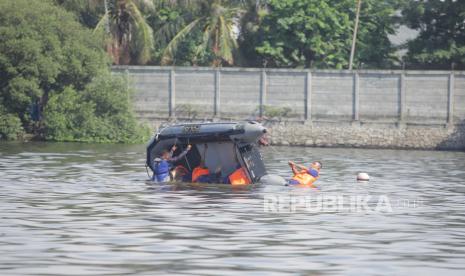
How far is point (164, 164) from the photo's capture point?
95.6 feet

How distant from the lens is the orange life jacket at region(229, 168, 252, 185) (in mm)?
28703

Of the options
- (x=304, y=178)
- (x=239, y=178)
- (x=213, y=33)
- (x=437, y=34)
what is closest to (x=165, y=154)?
(x=239, y=178)

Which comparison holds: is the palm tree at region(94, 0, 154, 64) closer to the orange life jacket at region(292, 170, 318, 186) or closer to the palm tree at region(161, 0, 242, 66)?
the palm tree at region(161, 0, 242, 66)

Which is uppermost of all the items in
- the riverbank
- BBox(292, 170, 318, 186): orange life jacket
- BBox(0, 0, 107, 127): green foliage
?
BBox(0, 0, 107, 127): green foliage

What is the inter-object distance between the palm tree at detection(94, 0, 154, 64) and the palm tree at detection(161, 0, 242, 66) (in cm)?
164

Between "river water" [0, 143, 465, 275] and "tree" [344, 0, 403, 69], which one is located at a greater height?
"tree" [344, 0, 403, 69]

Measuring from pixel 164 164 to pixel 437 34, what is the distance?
31199 mm

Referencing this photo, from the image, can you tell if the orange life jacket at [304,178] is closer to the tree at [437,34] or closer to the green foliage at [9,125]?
the green foliage at [9,125]

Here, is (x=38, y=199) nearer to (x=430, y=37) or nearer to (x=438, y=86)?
(x=438, y=86)

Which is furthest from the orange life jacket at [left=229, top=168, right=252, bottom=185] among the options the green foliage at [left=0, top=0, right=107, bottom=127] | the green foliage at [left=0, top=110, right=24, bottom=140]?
the green foliage at [left=0, top=110, right=24, bottom=140]

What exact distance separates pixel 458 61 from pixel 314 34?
791cm

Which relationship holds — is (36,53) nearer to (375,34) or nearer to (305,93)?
(305,93)

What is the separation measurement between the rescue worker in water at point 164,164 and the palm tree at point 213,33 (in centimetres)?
2796

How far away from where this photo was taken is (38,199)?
24.4 m
